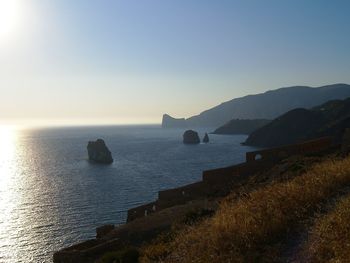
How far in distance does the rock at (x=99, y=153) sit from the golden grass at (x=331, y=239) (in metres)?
111

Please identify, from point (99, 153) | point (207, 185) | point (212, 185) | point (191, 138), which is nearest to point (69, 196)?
point (207, 185)

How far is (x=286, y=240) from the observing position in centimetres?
815

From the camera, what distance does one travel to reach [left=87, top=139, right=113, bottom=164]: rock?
11619 centimetres

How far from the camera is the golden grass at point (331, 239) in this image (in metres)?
6.22

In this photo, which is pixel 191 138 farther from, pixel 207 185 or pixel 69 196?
pixel 207 185

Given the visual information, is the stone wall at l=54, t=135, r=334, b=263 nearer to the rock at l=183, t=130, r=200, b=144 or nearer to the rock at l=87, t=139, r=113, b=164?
the rock at l=87, t=139, r=113, b=164

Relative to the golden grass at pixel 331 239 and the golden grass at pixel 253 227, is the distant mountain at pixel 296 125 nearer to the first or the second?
the golden grass at pixel 253 227

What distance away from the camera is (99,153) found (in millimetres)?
117562

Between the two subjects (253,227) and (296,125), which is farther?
(296,125)

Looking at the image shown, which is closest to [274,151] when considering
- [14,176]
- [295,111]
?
[14,176]

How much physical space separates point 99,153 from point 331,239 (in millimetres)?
113869

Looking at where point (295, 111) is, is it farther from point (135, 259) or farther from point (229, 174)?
point (135, 259)

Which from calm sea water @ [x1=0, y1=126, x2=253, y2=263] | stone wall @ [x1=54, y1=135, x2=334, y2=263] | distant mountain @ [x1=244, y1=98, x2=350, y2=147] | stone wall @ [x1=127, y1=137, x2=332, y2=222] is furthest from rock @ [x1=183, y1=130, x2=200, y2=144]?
stone wall @ [x1=127, y1=137, x2=332, y2=222]

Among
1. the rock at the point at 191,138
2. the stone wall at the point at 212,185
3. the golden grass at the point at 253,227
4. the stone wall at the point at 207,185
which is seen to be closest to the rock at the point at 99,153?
the rock at the point at 191,138
